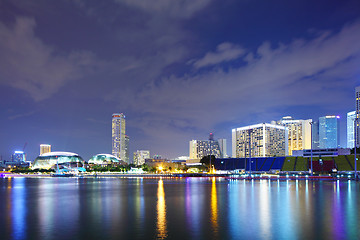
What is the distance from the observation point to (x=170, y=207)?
1182 inches

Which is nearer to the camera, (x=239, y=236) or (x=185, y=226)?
A: (x=239, y=236)

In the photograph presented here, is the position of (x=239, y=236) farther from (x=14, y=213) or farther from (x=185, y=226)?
(x=14, y=213)

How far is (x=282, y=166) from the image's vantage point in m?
166

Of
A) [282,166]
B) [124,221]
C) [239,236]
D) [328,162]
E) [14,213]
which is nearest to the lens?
[239,236]

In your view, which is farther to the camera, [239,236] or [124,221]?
[124,221]

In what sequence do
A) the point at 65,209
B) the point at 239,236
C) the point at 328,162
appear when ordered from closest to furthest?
1. the point at 239,236
2. the point at 65,209
3. the point at 328,162

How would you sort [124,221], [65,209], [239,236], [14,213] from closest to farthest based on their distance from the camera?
[239,236], [124,221], [14,213], [65,209]

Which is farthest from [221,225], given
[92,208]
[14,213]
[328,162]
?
[328,162]

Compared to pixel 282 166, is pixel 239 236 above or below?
above

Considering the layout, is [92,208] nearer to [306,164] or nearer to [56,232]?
[56,232]

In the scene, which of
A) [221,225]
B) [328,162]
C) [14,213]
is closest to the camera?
[221,225]

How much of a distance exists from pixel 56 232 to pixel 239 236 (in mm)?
10771

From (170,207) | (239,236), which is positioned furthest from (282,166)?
(239,236)

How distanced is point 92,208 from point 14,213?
6.44 metres
